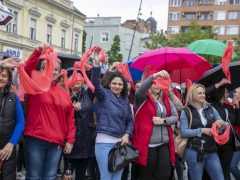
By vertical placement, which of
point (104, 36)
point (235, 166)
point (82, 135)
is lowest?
point (235, 166)

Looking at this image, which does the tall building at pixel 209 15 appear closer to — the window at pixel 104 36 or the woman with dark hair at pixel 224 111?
the window at pixel 104 36

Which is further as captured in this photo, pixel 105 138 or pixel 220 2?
pixel 220 2

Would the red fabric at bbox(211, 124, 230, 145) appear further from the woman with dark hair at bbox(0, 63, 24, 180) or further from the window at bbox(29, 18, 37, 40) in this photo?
the window at bbox(29, 18, 37, 40)

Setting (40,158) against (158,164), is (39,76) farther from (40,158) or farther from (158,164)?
(158,164)

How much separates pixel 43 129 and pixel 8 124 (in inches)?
17.0

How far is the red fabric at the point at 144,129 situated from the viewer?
5.39 metres

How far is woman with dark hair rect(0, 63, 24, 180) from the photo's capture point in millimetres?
4629

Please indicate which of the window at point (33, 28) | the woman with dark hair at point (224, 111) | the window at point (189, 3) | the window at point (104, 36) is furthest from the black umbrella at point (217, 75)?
the window at point (189, 3)

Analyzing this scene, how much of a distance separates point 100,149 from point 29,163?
0.89 m

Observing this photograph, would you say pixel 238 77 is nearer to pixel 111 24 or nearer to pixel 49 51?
pixel 49 51

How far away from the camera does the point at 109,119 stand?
17.1 ft

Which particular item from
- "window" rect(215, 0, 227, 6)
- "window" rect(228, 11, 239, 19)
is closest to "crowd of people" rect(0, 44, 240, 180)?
"window" rect(228, 11, 239, 19)

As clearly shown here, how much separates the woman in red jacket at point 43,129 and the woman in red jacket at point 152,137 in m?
1.03

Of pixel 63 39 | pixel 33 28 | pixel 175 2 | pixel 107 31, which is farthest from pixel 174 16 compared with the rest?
pixel 33 28
